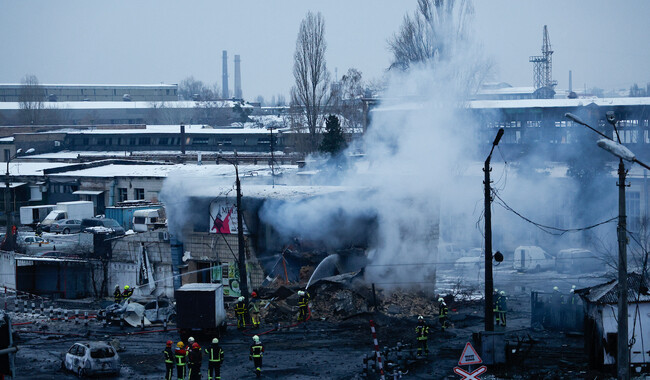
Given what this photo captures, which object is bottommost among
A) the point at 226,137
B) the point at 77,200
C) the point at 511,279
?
the point at 511,279

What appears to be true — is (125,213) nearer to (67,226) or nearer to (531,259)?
(67,226)

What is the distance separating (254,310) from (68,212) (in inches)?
912

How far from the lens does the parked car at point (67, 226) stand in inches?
1647

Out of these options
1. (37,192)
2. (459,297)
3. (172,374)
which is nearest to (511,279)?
(459,297)

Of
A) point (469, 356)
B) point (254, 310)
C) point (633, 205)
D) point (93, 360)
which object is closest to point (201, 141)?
point (633, 205)

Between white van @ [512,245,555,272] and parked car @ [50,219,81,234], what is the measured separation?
2408 cm

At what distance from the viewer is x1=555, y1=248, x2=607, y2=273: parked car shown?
104 feet

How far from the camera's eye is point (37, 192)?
4888 cm

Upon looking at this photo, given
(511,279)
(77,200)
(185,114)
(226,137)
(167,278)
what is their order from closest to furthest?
(167,278), (511,279), (77,200), (226,137), (185,114)

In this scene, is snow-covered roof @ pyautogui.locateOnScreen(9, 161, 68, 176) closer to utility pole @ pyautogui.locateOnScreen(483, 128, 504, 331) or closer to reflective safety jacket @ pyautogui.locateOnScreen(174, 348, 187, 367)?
reflective safety jacket @ pyautogui.locateOnScreen(174, 348, 187, 367)

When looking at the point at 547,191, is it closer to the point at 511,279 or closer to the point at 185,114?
the point at 511,279

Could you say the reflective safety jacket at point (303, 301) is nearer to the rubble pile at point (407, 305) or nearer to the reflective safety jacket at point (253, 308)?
the reflective safety jacket at point (253, 308)

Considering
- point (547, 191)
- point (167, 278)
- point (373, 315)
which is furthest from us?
point (547, 191)

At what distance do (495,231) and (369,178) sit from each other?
35.5 feet
